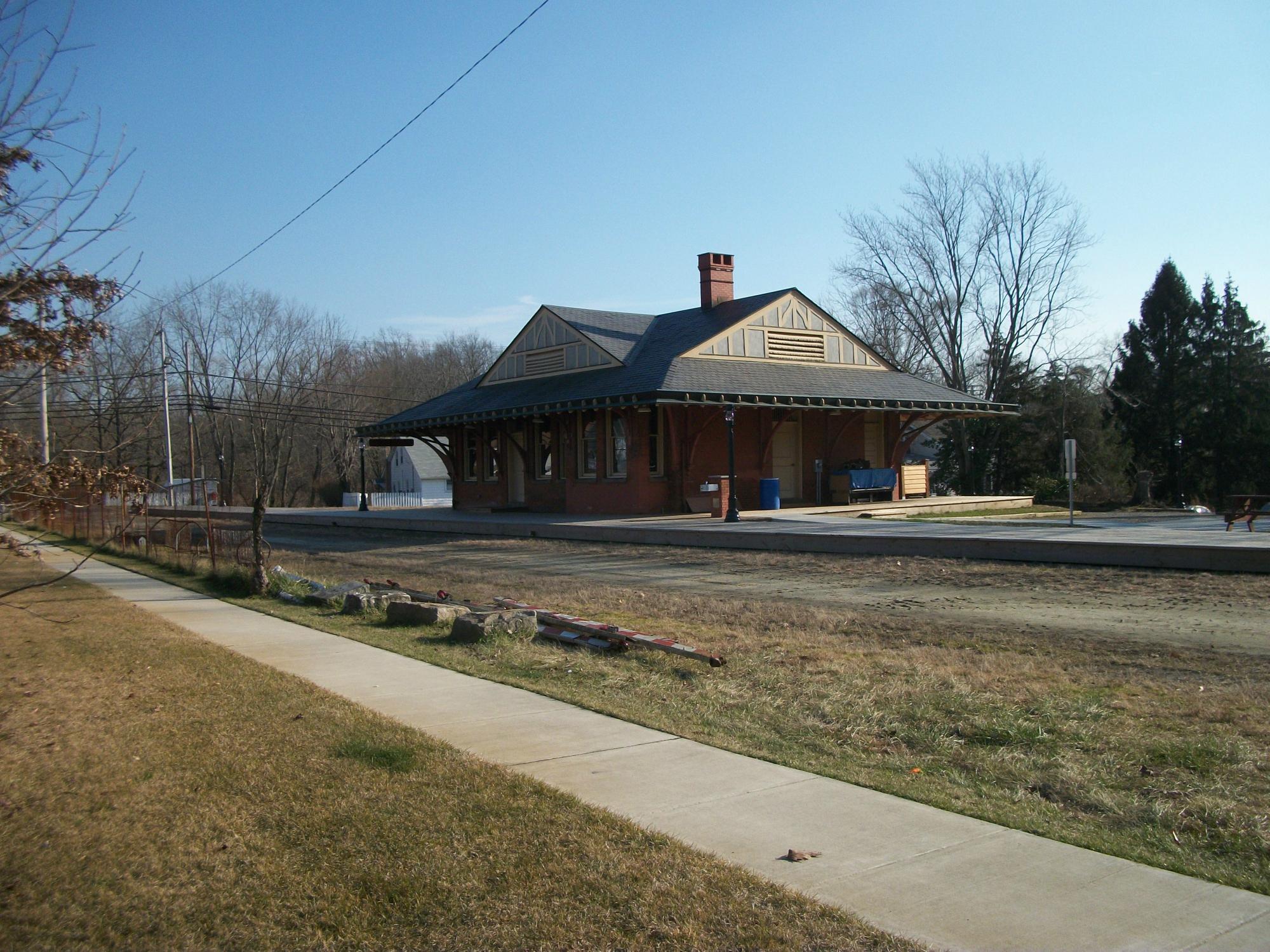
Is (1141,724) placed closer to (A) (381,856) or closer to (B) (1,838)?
(A) (381,856)

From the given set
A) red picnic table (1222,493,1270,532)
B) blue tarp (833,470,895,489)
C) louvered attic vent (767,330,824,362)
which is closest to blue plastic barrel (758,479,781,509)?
blue tarp (833,470,895,489)

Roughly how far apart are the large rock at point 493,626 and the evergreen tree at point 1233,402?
4961 cm

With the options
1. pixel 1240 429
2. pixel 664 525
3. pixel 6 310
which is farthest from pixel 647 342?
pixel 1240 429

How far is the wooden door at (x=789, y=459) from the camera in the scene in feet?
102

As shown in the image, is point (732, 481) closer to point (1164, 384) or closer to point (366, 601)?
point (366, 601)

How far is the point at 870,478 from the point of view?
104 ft

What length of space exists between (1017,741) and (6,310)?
6.46m

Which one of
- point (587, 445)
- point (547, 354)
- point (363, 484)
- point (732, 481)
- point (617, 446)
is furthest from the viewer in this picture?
point (363, 484)

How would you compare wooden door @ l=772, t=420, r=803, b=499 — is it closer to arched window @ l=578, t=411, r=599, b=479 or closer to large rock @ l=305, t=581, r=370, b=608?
arched window @ l=578, t=411, r=599, b=479

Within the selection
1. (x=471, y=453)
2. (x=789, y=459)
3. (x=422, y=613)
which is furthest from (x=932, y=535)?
(x=471, y=453)

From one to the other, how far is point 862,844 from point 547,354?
30584 mm

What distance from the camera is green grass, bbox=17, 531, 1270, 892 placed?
507 cm

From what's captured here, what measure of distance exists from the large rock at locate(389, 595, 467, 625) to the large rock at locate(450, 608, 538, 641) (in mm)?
610

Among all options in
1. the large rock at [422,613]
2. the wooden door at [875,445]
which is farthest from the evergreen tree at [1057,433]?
the large rock at [422,613]
